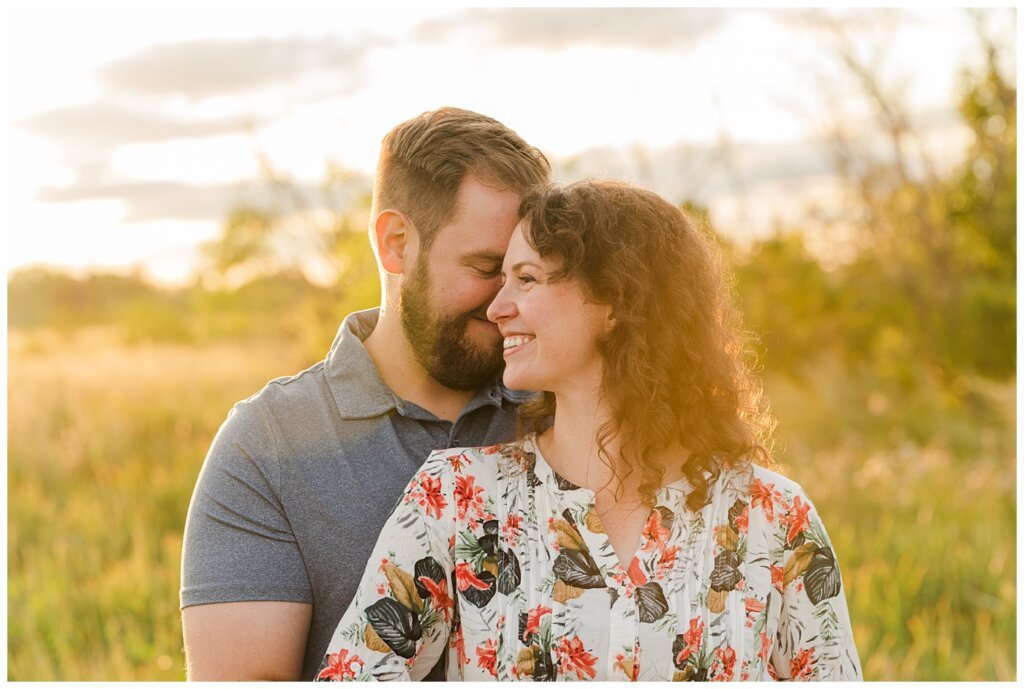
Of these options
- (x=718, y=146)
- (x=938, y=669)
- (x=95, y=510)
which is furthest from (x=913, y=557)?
(x=718, y=146)

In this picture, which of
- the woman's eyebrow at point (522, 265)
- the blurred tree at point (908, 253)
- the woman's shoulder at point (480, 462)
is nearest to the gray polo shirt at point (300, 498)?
the woman's shoulder at point (480, 462)

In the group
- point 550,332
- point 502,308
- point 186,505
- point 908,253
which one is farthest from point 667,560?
point 908,253

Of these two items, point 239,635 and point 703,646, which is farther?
point 239,635

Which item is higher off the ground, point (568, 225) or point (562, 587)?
point (568, 225)

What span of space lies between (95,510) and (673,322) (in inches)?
206

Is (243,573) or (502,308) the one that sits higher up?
(502,308)

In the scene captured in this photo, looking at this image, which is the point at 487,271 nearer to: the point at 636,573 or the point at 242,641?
the point at 636,573

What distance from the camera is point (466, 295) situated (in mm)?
2564

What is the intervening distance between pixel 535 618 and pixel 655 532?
0.96 ft

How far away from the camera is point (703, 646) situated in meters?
1.97

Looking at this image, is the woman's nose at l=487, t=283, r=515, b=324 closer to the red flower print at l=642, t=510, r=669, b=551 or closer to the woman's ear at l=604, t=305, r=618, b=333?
the woman's ear at l=604, t=305, r=618, b=333

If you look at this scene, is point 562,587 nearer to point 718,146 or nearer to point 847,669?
point 847,669

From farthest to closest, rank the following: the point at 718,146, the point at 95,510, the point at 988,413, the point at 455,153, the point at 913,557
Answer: the point at 718,146 < the point at 988,413 < the point at 95,510 < the point at 913,557 < the point at 455,153

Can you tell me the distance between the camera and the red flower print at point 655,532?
6.68ft
